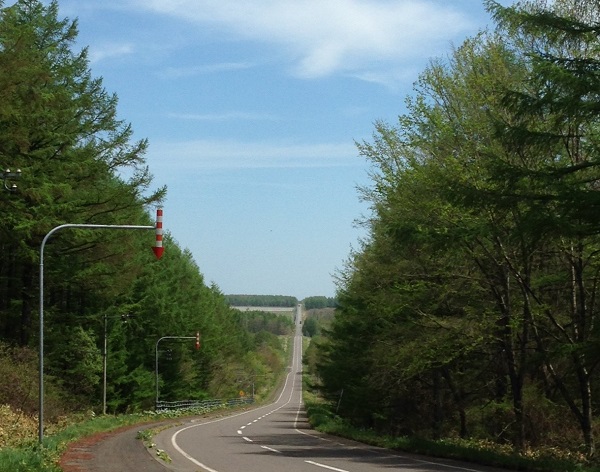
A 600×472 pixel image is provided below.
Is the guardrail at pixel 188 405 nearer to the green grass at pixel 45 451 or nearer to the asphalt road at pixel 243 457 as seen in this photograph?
the green grass at pixel 45 451

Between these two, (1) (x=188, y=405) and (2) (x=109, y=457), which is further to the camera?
(1) (x=188, y=405)

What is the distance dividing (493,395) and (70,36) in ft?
76.9

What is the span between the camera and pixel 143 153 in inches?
1364

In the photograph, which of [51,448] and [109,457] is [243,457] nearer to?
[109,457]

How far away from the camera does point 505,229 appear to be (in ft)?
72.0

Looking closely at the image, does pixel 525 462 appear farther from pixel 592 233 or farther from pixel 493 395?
pixel 493 395

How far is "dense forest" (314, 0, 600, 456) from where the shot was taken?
52.5ft

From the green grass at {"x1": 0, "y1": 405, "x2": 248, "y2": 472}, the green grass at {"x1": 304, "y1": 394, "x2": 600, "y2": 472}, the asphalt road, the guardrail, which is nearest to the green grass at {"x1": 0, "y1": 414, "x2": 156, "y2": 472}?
the green grass at {"x1": 0, "y1": 405, "x2": 248, "y2": 472}

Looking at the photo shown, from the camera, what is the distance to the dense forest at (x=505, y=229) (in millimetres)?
15992

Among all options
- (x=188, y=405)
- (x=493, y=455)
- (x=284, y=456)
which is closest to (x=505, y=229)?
(x=493, y=455)

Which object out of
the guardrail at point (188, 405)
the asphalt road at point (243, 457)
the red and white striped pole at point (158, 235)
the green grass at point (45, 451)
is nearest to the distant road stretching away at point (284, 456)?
the asphalt road at point (243, 457)

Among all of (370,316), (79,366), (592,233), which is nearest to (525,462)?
(592,233)

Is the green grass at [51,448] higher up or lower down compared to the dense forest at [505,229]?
lower down

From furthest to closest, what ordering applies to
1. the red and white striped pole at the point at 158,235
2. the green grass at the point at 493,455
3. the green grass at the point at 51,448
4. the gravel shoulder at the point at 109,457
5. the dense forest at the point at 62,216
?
1. the dense forest at the point at 62,216
2. the gravel shoulder at the point at 109,457
3. the red and white striped pole at the point at 158,235
4. the green grass at the point at 493,455
5. the green grass at the point at 51,448
